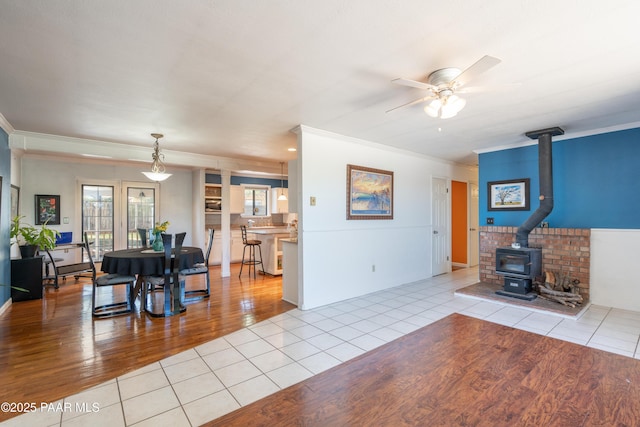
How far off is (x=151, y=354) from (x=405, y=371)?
2236 mm

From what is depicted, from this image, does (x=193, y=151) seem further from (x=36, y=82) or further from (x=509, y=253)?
(x=509, y=253)

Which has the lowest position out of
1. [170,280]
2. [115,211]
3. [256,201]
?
[170,280]

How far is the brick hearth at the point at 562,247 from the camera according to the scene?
429 centimetres

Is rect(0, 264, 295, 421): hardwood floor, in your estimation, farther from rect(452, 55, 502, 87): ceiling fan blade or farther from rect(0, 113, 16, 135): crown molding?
rect(452, 55, 502, 87): ceiling fan blade

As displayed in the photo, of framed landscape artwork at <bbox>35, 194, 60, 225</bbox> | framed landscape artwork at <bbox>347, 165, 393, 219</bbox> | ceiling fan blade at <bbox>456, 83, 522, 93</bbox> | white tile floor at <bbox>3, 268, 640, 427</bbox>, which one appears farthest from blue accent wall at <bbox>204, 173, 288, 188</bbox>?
ceiling fan blade at <bbox>456, 83, 522, 93</bbox>

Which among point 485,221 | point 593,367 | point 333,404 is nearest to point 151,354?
point 333,404

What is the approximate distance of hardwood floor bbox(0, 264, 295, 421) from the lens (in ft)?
7.64

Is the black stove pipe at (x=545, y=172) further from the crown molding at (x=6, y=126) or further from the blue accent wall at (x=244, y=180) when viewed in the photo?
the crown molding at (x=6, y=126)

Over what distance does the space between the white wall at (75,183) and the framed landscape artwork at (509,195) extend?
256 inches

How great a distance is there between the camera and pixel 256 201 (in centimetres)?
823

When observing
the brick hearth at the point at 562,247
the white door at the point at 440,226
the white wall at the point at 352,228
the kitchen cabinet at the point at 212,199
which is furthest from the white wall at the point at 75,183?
the brick hearth at the point at 562,247

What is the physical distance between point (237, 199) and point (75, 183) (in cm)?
319

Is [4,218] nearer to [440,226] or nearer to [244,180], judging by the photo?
[244,180]

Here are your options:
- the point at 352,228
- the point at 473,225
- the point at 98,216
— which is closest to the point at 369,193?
the point at 352,228
